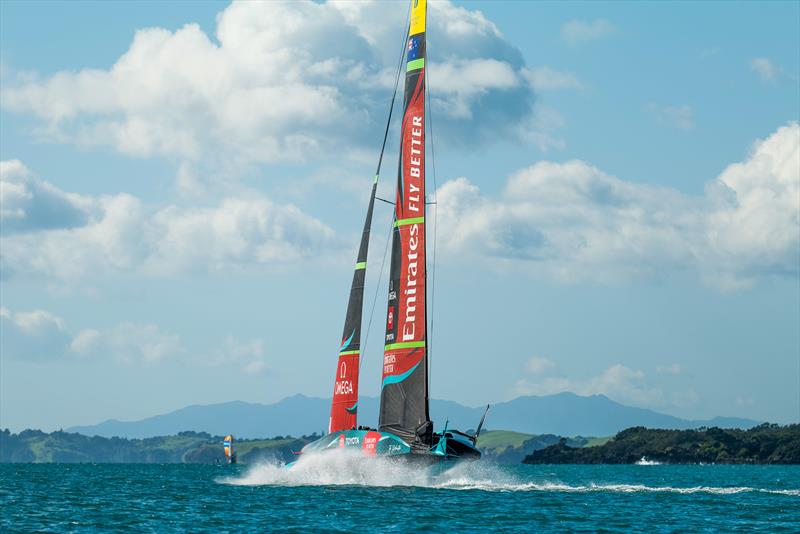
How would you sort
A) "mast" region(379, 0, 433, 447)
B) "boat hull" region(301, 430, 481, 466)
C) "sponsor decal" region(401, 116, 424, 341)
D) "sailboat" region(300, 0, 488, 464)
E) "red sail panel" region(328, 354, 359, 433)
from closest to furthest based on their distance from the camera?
"boat hull" region(301, 430, 481, 466) < "sailboat" region(300, 0, 488, 464) < "mast" region(379, 0, 433, 447) < "sponsor decal" region(401, 116, 424, 341) < "red sail panel" region(328, 354, 359, 433)

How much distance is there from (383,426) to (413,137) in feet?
45.1

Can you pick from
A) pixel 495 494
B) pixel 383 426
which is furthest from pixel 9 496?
pixel 495 494

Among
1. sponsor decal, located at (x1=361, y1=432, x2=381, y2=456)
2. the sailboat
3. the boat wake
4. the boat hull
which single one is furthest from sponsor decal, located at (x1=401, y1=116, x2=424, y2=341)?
the boat wake

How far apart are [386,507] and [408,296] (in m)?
11.6

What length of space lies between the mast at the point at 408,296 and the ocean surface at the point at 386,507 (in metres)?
2.88

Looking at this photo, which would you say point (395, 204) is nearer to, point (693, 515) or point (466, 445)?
point (466, 445)

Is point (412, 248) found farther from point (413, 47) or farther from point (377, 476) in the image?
point (377, 476)

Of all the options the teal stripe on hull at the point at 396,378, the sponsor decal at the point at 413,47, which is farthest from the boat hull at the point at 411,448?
the sponsor decal at the point at 413,47

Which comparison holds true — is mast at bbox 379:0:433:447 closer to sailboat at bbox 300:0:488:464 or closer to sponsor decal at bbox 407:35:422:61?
sailboat at bbox 300:0:488:464

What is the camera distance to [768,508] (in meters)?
51.8

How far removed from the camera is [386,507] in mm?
46594

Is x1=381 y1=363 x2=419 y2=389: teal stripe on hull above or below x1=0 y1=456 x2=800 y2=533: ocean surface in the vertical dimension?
above

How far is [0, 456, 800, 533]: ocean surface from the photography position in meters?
41.4

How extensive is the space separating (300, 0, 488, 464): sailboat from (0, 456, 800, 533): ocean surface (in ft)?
4.20
